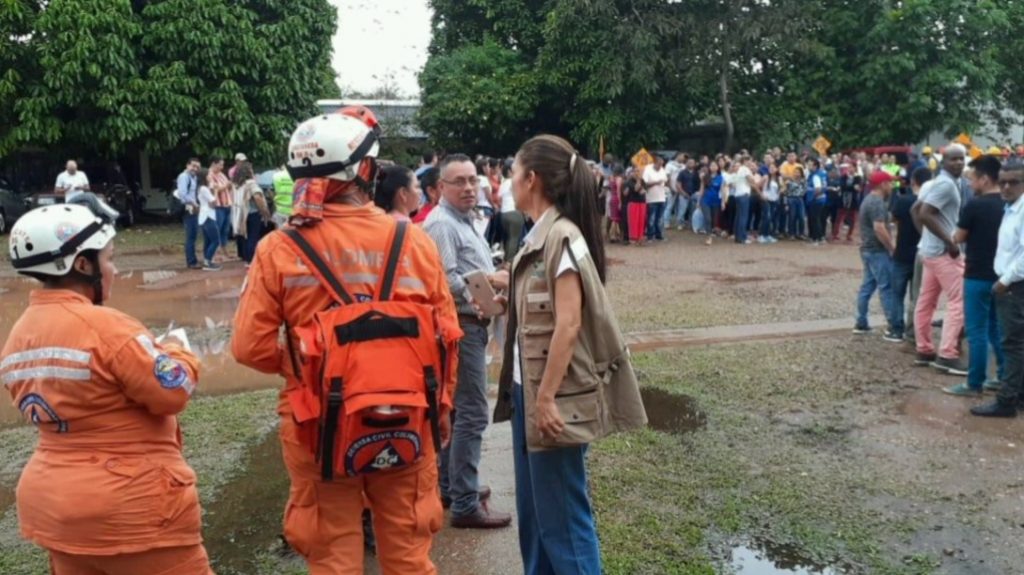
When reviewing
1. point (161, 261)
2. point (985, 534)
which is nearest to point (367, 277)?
point (985, 534)

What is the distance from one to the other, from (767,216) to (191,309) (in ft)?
40.2

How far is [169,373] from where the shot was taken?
272 centimetres

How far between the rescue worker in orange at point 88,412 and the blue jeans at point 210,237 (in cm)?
1202

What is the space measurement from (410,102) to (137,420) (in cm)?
2817

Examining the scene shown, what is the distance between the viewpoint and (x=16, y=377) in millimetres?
2699

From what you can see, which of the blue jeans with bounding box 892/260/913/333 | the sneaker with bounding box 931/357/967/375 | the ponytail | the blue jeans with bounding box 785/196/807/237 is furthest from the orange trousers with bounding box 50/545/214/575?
the blue jeans with bounding box 785/196/807/237

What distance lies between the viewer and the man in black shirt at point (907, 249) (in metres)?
8.59

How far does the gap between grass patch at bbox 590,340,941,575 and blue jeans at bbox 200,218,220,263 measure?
9193mm

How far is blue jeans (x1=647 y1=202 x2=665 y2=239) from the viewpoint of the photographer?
18.6 meters

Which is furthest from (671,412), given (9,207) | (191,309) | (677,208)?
(9,207)

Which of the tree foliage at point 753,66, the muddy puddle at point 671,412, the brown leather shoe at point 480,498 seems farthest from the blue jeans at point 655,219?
the brown leather shoe at point 480,498

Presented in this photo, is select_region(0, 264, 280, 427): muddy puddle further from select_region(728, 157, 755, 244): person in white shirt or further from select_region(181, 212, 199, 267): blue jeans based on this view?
select_region(728, 157, 755, 244): person in white shirt

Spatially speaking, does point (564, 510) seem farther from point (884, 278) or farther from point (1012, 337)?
point (884, 278)

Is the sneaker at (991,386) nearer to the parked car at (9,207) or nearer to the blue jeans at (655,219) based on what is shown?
the blue jeans at (655,219)
